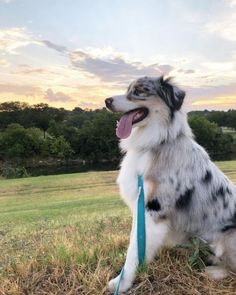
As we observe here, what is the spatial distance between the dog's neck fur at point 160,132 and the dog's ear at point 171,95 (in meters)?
0.09

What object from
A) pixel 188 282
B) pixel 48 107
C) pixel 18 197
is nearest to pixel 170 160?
pixel 188 282

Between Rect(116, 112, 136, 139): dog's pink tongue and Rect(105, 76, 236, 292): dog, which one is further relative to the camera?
Rect(116, 112, 136, 139): dog's pink tongue

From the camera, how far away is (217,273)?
12.5 ft

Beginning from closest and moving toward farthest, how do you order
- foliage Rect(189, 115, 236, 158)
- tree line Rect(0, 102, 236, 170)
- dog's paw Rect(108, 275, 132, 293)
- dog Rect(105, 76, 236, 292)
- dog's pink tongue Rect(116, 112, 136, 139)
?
dog's paw Rect(108, 275, 132, 293), dog Rect(105, 76, 236, 292), dog's pink tongue Rect(116, 112, 136, 139), foliage Rect(189, 115, 236, 158), tree line Rect(0, 102, 236, 170)

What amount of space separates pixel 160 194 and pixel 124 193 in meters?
0.46

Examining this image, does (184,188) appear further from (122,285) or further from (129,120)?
(122,285)

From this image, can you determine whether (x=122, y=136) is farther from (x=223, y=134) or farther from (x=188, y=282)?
(x=223, y=134)

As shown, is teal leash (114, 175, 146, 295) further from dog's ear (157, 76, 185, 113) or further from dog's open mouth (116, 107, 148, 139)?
dog's ear (157, 76, 185, 113)

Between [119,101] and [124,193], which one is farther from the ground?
[119,101]

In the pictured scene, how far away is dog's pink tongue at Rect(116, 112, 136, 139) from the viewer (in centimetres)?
397

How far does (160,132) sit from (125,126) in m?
0.33

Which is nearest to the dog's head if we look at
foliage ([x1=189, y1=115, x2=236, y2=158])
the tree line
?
the tree line

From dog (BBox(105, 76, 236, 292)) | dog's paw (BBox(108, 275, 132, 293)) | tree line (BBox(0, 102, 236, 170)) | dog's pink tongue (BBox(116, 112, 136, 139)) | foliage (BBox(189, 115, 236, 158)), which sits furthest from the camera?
tree line (BBox(0, 102, 236, 170))

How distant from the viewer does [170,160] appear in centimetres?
390
